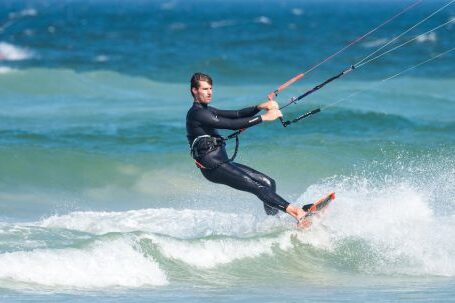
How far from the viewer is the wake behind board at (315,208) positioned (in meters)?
8.96

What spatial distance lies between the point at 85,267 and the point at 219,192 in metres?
4.50

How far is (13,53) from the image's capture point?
4003 cm

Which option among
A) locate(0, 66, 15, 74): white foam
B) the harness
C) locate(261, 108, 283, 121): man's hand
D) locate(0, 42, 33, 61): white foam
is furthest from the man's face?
locate(0, 42, 33, 61): white foam

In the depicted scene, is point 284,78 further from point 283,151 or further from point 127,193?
point 127,193

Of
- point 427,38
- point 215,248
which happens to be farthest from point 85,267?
point 427,38

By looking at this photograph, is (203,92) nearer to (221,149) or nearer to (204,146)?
(204,146)

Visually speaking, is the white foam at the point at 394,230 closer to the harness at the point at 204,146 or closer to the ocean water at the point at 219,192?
the ocean water at the point at 219,192

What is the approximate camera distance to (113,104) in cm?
2234

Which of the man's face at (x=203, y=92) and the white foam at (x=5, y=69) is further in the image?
the white foam at (x=5, y=69)

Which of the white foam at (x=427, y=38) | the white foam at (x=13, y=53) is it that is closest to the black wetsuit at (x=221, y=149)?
the white foam at (x=13, y=53)

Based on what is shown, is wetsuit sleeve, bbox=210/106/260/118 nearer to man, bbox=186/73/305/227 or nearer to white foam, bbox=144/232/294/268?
man, bbox=186/73/305/227

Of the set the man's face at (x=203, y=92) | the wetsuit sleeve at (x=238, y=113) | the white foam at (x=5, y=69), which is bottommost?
the wetsuit sleeve at (x=238, y=113)

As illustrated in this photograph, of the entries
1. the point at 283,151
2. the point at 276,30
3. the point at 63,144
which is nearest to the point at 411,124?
the point at 283,151

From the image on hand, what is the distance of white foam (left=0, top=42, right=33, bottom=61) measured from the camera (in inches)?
1481
